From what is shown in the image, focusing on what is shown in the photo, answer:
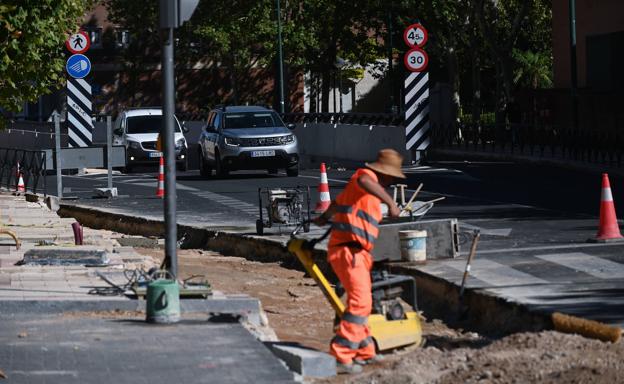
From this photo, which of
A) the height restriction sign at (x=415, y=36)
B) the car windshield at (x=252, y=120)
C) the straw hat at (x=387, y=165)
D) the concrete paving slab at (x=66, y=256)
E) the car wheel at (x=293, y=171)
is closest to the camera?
the straw hat at (x=387, y=165)

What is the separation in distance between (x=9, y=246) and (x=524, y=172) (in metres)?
15.4

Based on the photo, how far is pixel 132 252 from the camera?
58.6 feet

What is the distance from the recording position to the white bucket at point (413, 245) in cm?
1565

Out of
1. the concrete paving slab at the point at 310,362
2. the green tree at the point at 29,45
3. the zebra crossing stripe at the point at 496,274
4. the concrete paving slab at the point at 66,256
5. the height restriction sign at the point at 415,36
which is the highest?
the height restriction sign at the point at 415,36

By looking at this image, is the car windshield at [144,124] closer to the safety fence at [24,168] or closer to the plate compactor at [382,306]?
the safety fence at [24,168]

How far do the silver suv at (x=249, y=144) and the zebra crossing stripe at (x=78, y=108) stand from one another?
9.87 feet

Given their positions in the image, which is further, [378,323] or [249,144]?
[249,144]

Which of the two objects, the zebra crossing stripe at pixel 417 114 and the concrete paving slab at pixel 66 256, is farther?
the zebra crossing stripe at pixel 417 114

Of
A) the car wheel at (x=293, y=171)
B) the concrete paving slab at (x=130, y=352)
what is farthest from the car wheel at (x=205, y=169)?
the concrete paving slab at (x=130, y=352)

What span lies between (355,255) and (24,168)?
66.3ft

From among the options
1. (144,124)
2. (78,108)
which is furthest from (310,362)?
(144,124)

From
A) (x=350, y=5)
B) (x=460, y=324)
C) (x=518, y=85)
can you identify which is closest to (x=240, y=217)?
(x=460, y=324)

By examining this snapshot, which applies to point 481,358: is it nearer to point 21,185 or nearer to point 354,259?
point 354,259

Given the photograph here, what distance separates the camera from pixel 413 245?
15.7 metres
